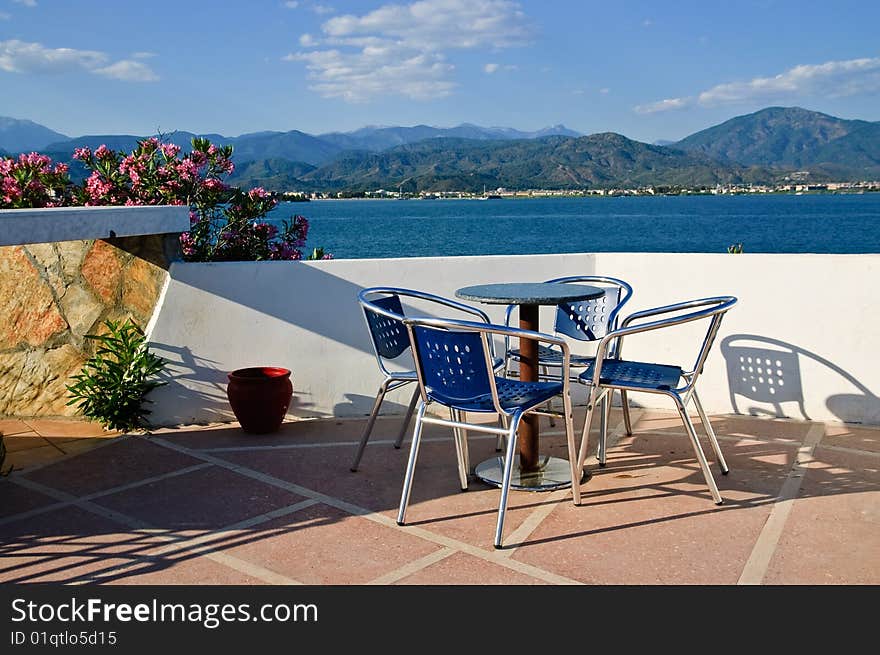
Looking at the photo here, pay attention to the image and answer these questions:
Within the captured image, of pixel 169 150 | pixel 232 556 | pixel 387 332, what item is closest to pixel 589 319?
pixel 387 332

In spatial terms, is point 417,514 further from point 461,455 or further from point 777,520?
point 777,520

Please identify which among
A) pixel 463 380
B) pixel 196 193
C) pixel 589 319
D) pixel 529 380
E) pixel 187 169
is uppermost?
pixel 187 169

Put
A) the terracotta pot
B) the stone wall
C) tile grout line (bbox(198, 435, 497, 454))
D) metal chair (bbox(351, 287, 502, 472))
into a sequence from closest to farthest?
metal chair (bbox(351, 287, 502, 472)) < tile grout line (bbox(198, 435, 497, 454)) < the terracotta pot < the stone wall

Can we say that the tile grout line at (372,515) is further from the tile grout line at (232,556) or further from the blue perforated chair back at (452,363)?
the blue perforated chair back at (452,363)

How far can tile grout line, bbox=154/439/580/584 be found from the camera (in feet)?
10.6

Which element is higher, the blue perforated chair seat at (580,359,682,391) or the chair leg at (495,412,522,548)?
the blue perforated chair seat at (580,359,682,391)

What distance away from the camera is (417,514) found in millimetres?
3865

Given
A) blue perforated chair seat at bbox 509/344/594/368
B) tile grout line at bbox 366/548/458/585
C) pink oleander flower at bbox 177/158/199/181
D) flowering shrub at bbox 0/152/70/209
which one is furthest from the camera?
pink oleander flower at bbox 177/158/199/181

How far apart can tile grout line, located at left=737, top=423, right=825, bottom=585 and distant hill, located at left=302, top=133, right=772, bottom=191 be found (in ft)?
333

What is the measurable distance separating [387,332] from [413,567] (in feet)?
5.02

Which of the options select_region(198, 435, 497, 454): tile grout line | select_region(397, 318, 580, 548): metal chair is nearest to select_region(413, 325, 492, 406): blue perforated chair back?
select_region(397, 318, 580, 548): metal chair

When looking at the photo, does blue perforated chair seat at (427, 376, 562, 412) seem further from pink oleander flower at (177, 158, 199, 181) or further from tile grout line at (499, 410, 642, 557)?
pink oleander flower at (177, 158, 199, 181)

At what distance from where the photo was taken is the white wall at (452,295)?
536 centimetres

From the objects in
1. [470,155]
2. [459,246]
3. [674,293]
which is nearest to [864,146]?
[470,155]
